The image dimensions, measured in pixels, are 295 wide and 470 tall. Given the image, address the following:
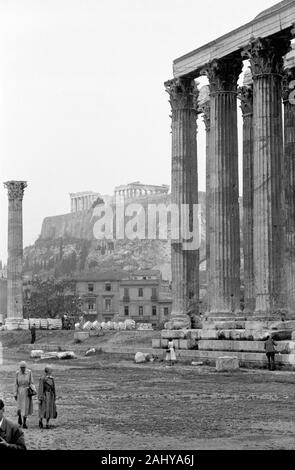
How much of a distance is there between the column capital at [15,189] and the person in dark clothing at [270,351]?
1961 inches

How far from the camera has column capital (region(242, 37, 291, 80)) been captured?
1474 inches

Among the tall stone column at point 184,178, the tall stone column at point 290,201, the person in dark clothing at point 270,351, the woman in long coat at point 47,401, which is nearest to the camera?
the woman in long coat at point 47,401

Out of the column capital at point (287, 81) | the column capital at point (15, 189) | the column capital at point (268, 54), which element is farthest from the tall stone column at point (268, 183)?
the column capital at point (15, 189)

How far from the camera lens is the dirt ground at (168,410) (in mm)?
16953

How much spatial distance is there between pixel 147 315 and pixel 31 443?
443 ft

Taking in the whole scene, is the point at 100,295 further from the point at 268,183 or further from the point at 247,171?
the point at 268,183

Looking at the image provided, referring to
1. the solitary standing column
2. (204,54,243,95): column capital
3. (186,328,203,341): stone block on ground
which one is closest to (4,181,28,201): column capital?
the solitary standing column

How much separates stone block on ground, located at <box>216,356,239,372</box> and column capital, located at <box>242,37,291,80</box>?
11278mm

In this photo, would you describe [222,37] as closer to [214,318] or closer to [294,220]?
[294,220]

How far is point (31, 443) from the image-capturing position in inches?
661

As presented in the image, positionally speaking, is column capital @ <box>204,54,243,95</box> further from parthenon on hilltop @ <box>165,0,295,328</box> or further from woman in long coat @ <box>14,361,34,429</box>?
woman in long coat @ <box>14,361,34,429</box>

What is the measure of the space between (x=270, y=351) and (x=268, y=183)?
719cm

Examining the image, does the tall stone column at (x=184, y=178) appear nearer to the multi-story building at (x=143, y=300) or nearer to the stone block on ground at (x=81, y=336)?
the stone block on ground at (x=81, y=336)

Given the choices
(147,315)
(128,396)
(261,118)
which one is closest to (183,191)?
(261,118)
